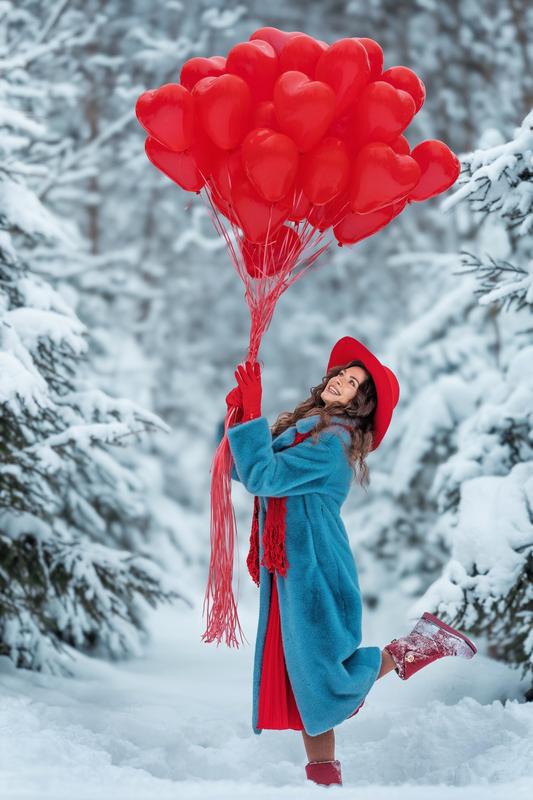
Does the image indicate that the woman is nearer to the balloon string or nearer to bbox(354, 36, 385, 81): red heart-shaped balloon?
the balloon string

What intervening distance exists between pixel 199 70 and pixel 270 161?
756 mm

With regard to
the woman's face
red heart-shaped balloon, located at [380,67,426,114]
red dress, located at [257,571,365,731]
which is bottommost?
red dress, located at [257,571,365,731]

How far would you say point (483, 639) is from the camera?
7.46 m

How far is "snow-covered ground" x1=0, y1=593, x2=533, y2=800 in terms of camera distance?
3168 millimetres

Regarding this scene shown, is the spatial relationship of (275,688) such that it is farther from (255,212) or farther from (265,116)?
(265,116)

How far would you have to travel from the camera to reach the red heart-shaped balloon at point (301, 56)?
376 cm

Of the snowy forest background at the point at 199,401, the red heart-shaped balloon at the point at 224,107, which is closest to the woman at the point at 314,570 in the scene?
the snowy forest background at the point at 199,401

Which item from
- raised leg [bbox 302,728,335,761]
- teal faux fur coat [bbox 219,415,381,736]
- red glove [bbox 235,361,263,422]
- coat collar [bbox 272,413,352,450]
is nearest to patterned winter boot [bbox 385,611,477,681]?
teal faux fur coat [bbox 219,415,381,736]

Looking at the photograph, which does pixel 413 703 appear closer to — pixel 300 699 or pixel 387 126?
pixel 300 699

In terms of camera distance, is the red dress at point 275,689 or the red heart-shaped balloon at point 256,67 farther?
the red heart-shaped balloon at point 256,67

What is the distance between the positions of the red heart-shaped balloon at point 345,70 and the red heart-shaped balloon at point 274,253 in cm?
56

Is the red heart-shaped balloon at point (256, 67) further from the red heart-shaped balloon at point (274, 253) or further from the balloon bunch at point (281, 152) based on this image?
the red heart-shaped balloon at point (274, 253)

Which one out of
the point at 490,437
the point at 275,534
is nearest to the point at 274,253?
the point at 275,534

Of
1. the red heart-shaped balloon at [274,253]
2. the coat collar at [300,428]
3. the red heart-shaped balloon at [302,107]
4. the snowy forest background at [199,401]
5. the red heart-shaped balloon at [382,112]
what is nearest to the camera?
the red heart-shaped balloon at [302,107]
